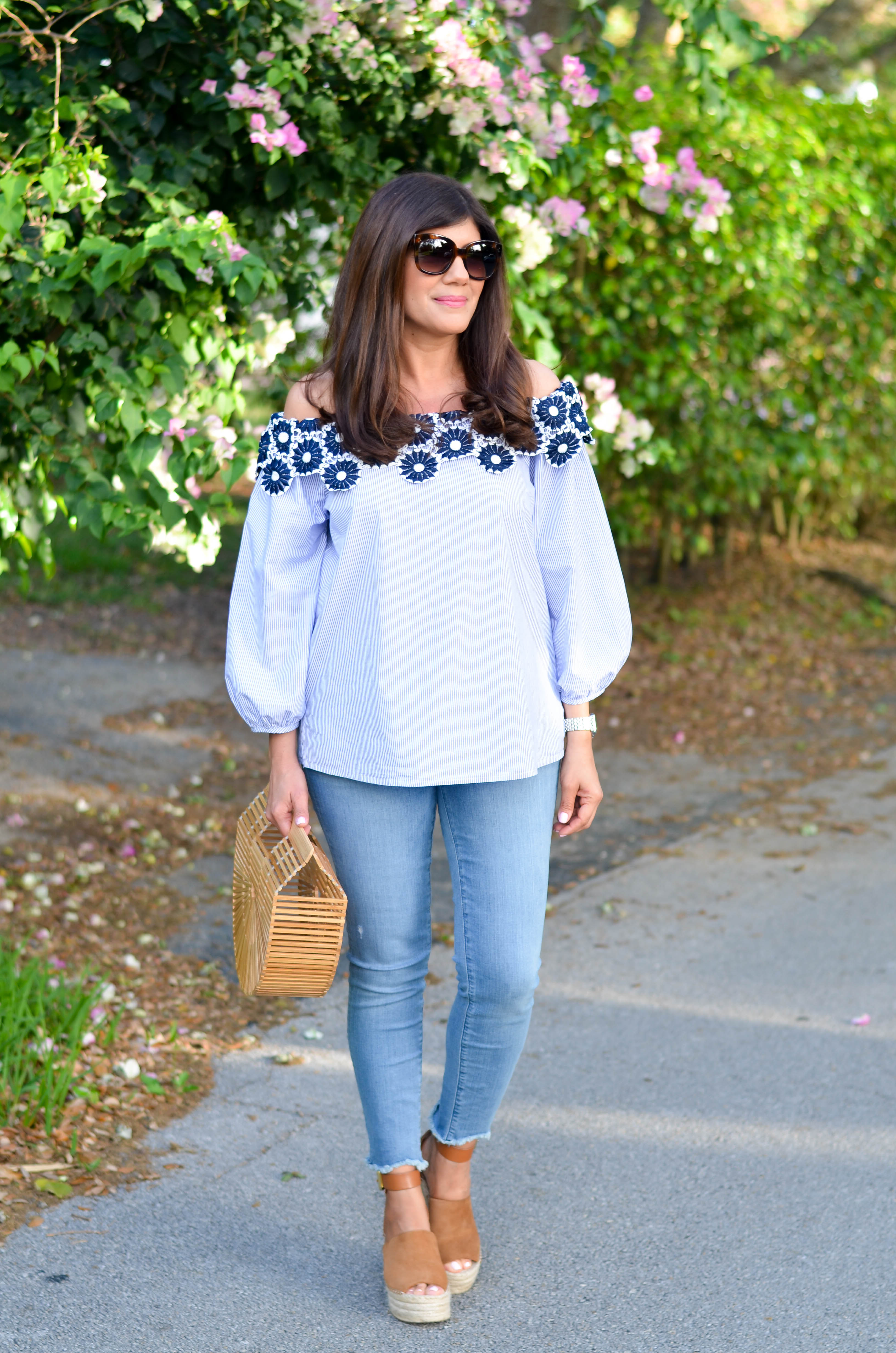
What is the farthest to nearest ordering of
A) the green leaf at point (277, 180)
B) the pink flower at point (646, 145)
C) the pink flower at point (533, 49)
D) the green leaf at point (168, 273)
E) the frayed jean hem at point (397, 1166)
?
the pink flower at point (646, 145) < the pink flower at point (533, 49) < the green leaf at point (277, 180) < the green leaf at point (168, 273) < the frayed jean hem at point (397, 1166)

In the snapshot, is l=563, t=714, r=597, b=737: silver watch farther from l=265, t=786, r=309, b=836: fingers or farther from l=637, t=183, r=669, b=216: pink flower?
l=637, t=183, r=669, b=216: pink flower

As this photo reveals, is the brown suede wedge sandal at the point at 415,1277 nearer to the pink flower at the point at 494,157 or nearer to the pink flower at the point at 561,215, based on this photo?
the pink flower at the point at 494,157

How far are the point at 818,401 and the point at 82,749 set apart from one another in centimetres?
453

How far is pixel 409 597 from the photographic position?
2.17 meters

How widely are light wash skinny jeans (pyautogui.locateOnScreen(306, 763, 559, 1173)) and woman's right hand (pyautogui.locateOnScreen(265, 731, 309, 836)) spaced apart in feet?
0.10

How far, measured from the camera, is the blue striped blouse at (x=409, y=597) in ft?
7.12

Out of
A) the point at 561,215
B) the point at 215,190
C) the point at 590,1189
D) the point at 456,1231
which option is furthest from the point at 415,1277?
the point at 561,215

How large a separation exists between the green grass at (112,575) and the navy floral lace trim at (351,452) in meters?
5.75

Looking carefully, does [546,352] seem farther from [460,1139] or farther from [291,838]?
[460,1139]

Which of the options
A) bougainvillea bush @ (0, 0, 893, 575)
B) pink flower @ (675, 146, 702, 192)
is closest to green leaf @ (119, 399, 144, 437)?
bougainvillea bush @ (0, 0, 893, 575)

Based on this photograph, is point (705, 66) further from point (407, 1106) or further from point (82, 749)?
point (82, 749)

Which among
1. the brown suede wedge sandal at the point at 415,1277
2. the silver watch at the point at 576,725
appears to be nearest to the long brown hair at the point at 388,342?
the silver watch at the point at 576,725

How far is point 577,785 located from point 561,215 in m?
2.24

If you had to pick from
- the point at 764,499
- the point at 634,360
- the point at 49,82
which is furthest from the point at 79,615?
the point at 49,82
